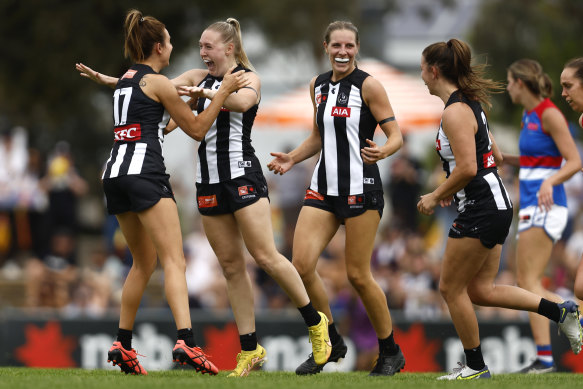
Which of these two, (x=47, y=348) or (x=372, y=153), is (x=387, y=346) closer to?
(x=372, y=153)

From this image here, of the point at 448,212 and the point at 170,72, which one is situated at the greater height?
the point at 170,72

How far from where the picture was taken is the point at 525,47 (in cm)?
3011

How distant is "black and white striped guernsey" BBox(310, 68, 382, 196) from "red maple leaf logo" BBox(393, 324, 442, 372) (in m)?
5.14

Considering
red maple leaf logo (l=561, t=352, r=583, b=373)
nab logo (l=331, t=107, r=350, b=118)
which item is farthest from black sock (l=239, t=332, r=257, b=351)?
red maple leaf logo (l=561, t=352, r=583, b=373)

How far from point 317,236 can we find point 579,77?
97.4 inches

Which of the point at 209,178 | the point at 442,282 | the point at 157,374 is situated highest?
the point at 209,178

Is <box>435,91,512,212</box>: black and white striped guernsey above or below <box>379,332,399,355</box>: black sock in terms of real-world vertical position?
above

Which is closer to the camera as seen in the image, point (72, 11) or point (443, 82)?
point (443, 82)

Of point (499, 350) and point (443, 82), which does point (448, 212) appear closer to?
point (499, 350)

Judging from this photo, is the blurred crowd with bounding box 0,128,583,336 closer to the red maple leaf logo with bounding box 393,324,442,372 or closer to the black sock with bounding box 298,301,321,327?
the red maple leaf logo with bounding box 393,324,442,372

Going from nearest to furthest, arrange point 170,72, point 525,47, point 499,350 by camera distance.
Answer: point 499,350
point 170,72
point 525,47

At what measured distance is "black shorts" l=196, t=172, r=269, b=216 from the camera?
24.4 feet

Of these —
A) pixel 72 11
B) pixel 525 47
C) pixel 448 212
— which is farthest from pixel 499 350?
pixel 525 47

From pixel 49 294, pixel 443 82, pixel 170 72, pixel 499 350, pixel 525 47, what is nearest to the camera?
pixel 443 82
